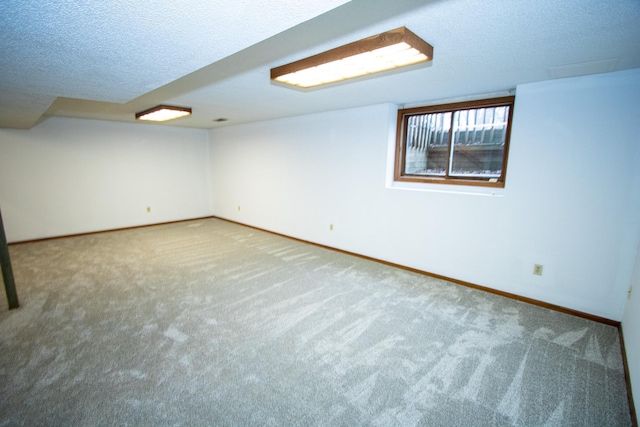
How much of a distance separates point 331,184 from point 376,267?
153 centimetres

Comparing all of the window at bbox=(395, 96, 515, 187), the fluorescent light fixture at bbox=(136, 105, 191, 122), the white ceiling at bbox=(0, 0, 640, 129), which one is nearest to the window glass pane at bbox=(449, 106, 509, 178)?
the window at bbox=(395, 96, 515, 187)

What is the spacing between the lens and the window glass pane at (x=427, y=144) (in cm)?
365

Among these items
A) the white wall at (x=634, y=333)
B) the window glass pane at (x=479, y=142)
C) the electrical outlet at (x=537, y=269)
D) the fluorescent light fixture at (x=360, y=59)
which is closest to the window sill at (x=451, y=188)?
the window glass pane at (x=479, y=142)

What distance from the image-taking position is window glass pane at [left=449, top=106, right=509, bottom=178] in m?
3.24

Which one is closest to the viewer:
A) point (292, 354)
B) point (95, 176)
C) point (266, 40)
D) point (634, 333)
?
point (266, 40)

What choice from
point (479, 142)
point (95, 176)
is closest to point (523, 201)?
point (479, 142)

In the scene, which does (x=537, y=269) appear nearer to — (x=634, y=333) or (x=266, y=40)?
(x=634, y=333)

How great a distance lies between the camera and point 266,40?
5.92ft

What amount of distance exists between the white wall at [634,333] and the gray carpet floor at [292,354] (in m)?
0.11

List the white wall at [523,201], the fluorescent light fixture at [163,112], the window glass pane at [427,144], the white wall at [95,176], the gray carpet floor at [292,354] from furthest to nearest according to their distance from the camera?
the white wall at [95,176] < the fluorescent light fixture at [163,112] < the window glass pane at [427,144] < the white wall at [523,201] < the gray carpet floor at [292,354]

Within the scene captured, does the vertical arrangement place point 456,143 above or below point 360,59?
below

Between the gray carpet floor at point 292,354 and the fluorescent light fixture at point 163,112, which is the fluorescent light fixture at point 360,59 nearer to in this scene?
the gray carpet floor at point 292,354

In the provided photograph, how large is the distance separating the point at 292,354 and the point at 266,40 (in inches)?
87.4

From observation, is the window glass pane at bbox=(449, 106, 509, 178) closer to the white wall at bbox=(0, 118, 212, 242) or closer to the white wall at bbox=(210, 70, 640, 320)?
the white wall at bbox=(210, 70, 640, 320)
